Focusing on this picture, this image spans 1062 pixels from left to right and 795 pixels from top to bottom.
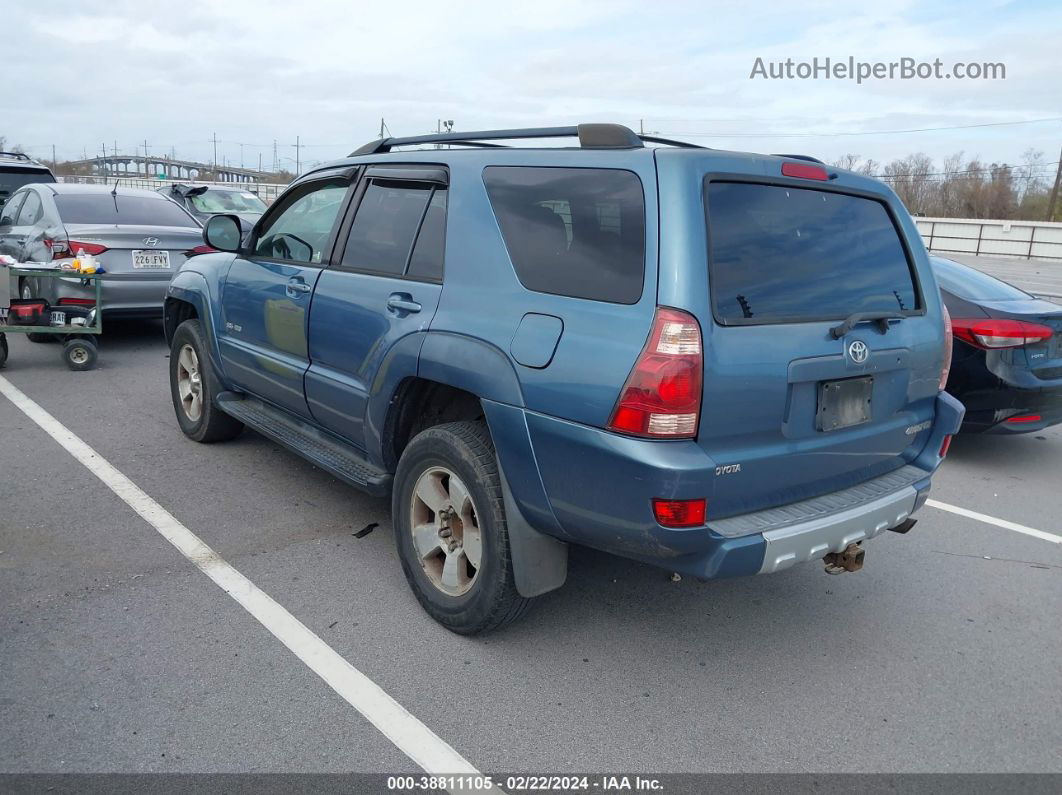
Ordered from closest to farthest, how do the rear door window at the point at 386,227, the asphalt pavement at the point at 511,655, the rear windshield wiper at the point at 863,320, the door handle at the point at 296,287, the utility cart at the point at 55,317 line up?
the asphalt pavement at the point at 511,655
the rear windshield wiper at the point at 863,320
the rear door window at the point at 386,227
the door handle at the point at 296,287
the utility cart at the point at 55,317

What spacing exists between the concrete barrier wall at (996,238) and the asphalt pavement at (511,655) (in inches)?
Result: 1251

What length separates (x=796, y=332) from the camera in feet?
9.49

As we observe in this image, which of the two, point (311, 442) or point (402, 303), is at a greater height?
point (402, 303)

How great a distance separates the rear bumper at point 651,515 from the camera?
2.63 metres

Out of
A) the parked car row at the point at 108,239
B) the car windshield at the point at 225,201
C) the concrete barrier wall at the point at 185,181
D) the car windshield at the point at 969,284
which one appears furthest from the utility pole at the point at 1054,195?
the parked car row at the point at 108,239

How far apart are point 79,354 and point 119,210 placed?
1.94 m

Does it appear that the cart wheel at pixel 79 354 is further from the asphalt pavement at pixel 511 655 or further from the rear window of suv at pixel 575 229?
the rear window of suv at pixel 575 229

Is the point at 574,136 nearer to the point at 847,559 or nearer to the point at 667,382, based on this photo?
the point at 667,382

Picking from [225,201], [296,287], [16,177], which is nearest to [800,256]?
[296,287]

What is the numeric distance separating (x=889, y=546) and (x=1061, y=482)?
2067 millimetres

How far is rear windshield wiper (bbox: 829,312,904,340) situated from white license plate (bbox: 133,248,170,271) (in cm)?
730

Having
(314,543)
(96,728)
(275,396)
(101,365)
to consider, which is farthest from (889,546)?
(101,365)

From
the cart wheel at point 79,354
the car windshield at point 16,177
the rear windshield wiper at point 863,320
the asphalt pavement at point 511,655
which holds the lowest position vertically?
the asphalt pavement at point 511,655

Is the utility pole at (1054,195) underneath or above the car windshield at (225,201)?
above
